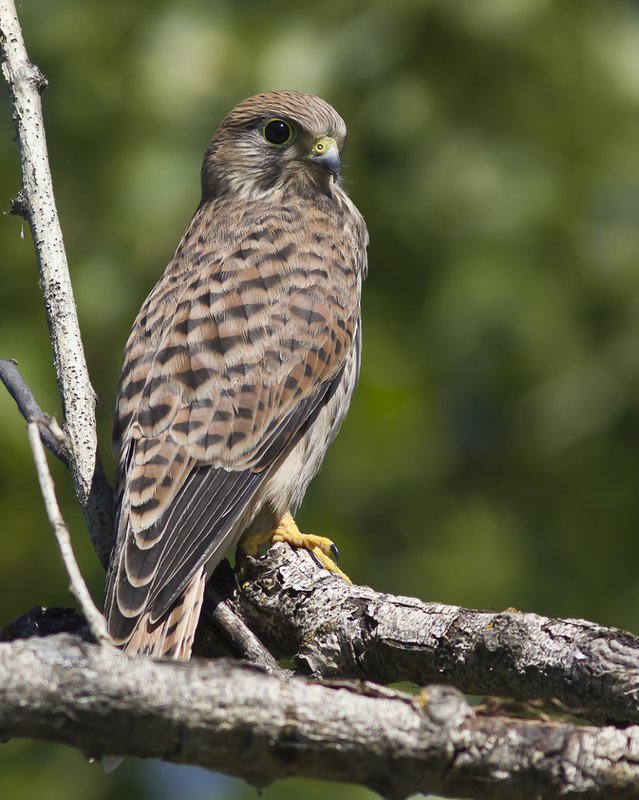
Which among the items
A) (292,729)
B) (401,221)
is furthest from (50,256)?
(292,729)

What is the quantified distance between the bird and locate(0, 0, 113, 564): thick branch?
204 millimetres

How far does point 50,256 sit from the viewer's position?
3.05m

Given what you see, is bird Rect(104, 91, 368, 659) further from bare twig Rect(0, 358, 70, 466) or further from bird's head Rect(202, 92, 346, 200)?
bare twig Rect(0, 358, 70, 466)

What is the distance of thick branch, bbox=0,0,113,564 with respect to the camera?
3018mm

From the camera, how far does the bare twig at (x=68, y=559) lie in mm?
1810

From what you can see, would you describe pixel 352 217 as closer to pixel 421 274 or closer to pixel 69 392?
pixel 421 274

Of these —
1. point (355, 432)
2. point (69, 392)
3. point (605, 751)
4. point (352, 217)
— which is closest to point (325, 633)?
point (69, 392)

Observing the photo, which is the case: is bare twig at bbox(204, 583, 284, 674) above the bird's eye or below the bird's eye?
below

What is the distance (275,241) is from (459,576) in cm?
147

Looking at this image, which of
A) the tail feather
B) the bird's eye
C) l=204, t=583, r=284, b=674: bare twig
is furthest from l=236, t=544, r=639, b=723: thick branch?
the bird's eye

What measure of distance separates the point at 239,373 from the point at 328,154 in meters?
1.24

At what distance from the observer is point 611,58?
12.9 feet

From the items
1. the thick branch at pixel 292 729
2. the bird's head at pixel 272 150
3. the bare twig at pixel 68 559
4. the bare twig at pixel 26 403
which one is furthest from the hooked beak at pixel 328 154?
the thick branch at pixel 292 729

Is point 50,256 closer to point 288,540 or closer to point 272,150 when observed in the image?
point 288,540
